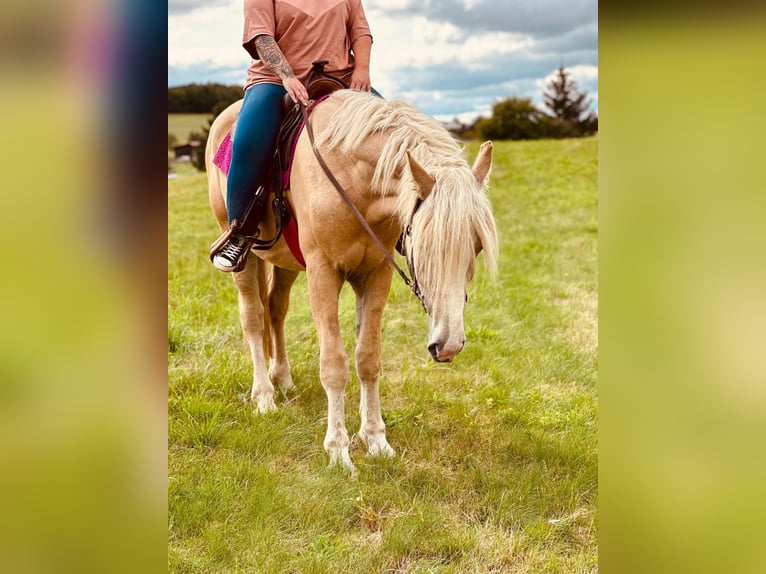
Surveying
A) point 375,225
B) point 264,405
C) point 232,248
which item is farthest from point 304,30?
point 264,405

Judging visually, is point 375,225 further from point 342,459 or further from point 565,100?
point 565,100

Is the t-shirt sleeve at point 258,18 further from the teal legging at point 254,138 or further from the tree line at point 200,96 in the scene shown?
the tree line at point 200,96

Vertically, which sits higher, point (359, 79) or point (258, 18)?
point (258, 18)

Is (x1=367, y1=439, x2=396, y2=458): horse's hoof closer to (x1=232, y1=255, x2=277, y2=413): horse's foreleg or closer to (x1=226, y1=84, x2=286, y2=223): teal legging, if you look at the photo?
(x1=232, y1=255, x2=277, y2=413): horse's foreleg

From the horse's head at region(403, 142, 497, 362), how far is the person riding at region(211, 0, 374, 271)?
1.20 m

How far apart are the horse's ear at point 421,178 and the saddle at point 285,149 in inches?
47.6

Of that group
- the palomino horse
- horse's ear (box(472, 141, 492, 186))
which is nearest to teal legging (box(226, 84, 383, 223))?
the palomino horse

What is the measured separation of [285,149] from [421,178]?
133 cm

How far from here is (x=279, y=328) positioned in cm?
549

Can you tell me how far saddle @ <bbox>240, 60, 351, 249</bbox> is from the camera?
162 inches

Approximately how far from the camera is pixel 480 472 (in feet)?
12.7
